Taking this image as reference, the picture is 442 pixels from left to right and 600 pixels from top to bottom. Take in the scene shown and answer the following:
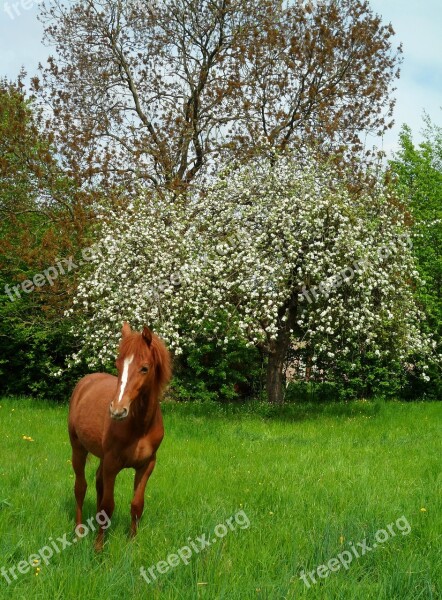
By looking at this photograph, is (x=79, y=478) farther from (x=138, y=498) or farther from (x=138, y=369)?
(x=138, y=369)

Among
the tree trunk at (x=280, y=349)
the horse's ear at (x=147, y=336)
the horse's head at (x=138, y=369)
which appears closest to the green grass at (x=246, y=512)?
the horse's head at (x=138, y=369)

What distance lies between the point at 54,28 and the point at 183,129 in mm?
6898

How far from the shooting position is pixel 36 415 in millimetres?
15156

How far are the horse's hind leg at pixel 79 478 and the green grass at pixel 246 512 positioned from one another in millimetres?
179

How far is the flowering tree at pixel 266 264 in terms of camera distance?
45.2 ft

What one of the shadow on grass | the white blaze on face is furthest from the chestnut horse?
the shadow on grass

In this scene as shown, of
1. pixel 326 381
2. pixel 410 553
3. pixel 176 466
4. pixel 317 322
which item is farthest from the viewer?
pixel 326 381

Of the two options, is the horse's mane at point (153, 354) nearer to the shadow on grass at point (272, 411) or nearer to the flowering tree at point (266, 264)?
the flowering tree at point (266, 264)

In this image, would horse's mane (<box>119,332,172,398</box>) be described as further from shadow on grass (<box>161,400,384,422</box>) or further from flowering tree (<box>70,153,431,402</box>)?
shadow on grass (<box>161,400,384,422</box>)

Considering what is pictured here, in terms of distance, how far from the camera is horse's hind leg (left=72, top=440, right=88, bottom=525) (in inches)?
252

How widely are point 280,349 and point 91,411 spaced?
33.6ft

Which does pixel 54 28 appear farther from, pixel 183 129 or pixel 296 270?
pixel 296 270

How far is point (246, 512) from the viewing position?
6734 mm

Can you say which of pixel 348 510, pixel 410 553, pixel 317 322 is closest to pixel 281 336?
pixel 317 322
